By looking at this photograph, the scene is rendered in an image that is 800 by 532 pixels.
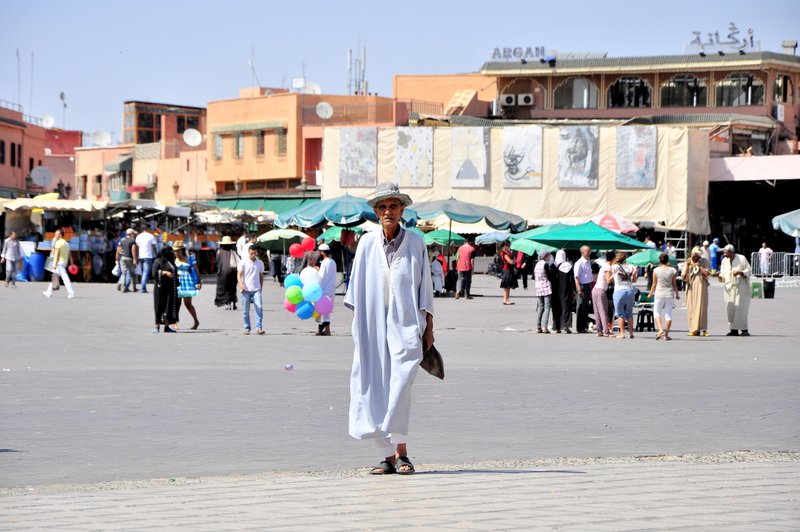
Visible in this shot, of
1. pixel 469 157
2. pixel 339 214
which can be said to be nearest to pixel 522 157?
pixel 469 157

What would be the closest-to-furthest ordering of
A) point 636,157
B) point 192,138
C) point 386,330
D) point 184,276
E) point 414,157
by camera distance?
point 386,330
point 184,276
point 636,157
point 414,157
point 192,138

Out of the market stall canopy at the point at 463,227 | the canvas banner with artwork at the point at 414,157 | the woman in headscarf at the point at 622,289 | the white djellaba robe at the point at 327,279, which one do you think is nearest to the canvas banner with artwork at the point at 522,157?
the canvas banner with artwork at the point at 414,157

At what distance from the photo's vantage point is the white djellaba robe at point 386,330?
24.7ft

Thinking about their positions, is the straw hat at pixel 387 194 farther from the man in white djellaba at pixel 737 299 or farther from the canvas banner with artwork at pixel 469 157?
the canvas banner with artwork at pixel 469 157

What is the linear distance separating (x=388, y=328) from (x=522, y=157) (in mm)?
53346

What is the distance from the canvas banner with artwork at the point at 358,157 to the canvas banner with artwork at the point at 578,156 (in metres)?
8.78

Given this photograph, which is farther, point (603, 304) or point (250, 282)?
point (603, 304)

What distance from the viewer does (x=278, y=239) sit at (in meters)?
43.2

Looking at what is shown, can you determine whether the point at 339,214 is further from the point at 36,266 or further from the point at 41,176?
the point at 41,176

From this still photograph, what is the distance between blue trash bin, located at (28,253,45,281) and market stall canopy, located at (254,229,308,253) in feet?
20.6

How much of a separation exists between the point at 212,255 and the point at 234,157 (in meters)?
26.8

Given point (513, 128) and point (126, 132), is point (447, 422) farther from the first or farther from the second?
point (126, 132)

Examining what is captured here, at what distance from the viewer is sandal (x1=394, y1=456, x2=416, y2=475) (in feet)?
24.7

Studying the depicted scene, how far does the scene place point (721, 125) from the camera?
61.1 m
